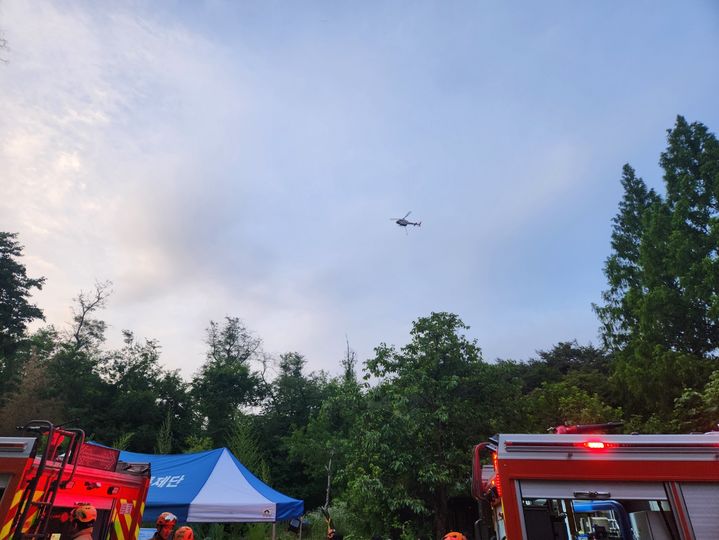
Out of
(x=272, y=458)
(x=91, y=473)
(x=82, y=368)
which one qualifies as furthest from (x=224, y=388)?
(x=91, y=473)

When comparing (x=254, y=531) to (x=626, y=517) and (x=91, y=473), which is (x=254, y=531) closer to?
(x=91, y=473)

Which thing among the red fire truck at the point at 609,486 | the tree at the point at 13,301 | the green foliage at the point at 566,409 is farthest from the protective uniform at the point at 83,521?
the tree at the point at 13,301

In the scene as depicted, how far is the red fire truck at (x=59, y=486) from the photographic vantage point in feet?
15.2

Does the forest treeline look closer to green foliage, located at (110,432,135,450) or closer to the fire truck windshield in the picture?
green foliage, located at (110,432,135,450)

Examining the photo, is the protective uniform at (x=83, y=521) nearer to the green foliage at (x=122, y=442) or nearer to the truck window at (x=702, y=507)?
the truck window at (x=702, y=507)

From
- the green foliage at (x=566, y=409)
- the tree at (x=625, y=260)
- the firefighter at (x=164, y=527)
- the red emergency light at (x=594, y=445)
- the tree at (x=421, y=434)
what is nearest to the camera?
the red emergency light at (x=594, y=445)

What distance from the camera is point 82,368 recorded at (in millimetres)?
37750

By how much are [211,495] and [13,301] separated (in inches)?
1592

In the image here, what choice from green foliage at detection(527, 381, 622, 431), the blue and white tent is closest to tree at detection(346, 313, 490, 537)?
green foliage at detection(527, 381, 622, 431)

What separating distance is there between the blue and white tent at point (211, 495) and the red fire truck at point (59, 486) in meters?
2.90

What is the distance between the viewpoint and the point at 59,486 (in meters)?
5.04

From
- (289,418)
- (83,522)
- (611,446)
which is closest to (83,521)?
(83,522)

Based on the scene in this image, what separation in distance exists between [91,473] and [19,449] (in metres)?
1.14

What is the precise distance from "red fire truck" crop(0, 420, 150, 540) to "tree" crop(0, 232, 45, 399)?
129ft
